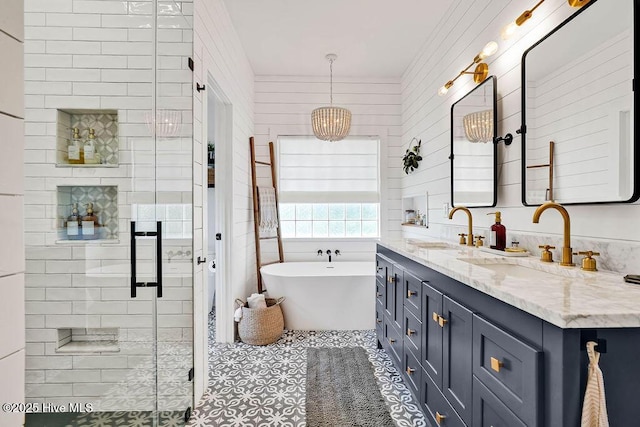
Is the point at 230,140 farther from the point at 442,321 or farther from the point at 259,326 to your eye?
the point at 442,321

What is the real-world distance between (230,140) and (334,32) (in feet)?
4.56

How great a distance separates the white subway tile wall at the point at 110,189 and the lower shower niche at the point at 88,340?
0.03 ft

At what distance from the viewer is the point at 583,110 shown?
1437 mm

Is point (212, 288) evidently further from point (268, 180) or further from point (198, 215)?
point (198, 215)

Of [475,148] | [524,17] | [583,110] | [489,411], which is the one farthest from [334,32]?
[489,411]

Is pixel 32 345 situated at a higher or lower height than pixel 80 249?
lower

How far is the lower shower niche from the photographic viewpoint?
1.32m

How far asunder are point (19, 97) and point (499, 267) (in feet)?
6.10

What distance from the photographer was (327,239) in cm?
413

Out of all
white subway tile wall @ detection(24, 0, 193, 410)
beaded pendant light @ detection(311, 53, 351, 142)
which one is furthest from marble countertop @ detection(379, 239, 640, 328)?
beaded pendant light @ detection(311, 53, 351, 142)

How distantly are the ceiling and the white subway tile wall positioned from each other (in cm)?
109

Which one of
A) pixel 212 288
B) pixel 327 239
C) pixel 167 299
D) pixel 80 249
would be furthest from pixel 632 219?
pixel 212 288

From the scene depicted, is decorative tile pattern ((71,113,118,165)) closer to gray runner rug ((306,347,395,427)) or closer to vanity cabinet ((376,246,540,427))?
vanity cabinet ((376,246,540,427))

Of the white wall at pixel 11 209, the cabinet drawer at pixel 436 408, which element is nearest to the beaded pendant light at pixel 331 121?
the cabinet drawer at pixel 436 408
